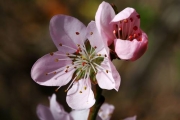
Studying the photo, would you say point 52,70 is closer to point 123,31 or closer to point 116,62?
point 123,31

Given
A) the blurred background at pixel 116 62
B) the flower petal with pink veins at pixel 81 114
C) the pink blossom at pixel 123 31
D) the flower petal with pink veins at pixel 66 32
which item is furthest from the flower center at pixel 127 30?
the blurred background at pixel 116 62

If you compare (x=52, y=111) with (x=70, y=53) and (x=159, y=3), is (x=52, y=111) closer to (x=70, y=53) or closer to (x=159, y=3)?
(x=70, y=53)

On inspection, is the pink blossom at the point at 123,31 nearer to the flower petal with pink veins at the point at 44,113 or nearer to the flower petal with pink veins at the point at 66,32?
the flower petal with pink veins at the point at 66,32

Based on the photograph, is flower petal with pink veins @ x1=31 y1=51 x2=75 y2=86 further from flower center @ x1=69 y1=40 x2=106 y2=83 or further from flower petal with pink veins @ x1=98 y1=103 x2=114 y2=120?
flower petal with pink veins @ x1=98 y1=103 x2=114 y2=120

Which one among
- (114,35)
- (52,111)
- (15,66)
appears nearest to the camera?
(114,35)

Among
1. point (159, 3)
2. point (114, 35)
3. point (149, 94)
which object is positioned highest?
point (114, 35)

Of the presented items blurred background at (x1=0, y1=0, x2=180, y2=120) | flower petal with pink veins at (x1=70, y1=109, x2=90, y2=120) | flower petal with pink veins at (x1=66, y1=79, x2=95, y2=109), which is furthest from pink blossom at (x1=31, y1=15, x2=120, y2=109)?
blurred background at (x1=0, y1=0, x2=180, y2=120)

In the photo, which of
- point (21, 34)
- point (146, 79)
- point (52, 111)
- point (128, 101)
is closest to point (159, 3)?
point (146, 79)
